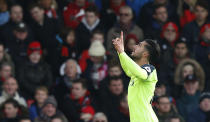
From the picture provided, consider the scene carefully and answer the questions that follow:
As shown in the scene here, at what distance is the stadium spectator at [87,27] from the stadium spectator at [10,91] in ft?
6.09

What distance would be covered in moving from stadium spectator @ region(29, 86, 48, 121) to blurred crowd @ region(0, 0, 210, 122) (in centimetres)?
2

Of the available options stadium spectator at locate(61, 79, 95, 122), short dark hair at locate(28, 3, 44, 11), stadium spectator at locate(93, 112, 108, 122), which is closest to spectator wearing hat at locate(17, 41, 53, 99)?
stadium spectator at locate(61, 79, 95, 122)

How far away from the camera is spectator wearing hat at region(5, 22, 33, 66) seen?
41.2 feet

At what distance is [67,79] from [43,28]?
1.17 metres

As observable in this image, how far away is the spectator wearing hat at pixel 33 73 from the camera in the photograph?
40.2 feet

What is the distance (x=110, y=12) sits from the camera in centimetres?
1379

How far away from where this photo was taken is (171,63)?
43.5 feet

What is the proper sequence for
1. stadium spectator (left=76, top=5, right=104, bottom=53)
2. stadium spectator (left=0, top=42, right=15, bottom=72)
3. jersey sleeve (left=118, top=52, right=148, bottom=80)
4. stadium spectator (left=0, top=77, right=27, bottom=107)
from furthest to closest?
1. stadium spectator (left=76, top=5, right=104, bottom=53)
2. stadium spectator (left=0, top=42, right=15, bottom=72)
3. stadium spectator (left=0, top=77, right=27, bottom=107)
4. jersey sleeve (left=118, top=52, right=148, bottom=80)

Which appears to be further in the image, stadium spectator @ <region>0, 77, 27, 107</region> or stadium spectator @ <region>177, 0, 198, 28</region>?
stadium spectator @ <region>177, 0, 198, 28</region>

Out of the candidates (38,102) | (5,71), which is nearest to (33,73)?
(5,71)

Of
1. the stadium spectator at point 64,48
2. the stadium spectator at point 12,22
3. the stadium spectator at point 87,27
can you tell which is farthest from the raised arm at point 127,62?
the stadium spectator at point 87,27

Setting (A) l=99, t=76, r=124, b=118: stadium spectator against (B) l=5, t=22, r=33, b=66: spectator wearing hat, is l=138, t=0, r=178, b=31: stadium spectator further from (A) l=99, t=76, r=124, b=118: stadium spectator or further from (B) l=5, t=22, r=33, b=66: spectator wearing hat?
(B) l=5, t=22, r=33, b=66: spectator wearing hat

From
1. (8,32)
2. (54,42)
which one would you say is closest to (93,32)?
(54,42)

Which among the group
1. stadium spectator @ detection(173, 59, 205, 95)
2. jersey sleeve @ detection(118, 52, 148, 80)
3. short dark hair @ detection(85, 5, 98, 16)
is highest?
short dark hair @ detection(85, 5, 98, 16)
